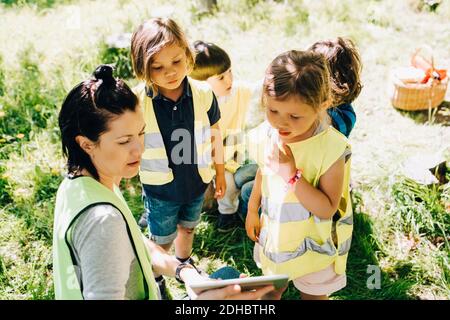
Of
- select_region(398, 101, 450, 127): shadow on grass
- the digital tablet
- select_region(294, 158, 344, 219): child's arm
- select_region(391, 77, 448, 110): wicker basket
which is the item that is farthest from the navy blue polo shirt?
select_region(398, 101, 450, 127): shadow on grass

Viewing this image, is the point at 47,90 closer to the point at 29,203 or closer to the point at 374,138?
the point at 29,203

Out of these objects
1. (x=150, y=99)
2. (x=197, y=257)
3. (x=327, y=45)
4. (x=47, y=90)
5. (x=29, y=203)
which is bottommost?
(x=197, y=257)

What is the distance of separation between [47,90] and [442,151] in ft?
12.6

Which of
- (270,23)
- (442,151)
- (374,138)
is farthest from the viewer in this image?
(270,23)

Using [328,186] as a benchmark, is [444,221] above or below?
below

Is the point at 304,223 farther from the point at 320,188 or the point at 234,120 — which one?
the point at 234,120

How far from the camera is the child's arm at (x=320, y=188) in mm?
1688

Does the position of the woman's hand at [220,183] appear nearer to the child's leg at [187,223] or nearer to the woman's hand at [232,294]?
the child's leg at [187,223]

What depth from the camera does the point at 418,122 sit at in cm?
403

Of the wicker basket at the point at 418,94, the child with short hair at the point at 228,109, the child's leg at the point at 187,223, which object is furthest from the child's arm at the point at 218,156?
the wicker basket at the point at 418,94

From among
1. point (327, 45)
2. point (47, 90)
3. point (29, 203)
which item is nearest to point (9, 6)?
point (47, 90)

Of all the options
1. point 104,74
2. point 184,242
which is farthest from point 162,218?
point 104,74

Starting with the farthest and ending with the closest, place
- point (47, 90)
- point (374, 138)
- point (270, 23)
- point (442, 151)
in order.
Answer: point (270, 23)
point (47, 90)
point (374, 138)
point (442, 151)

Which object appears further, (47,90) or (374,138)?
(47,90)
